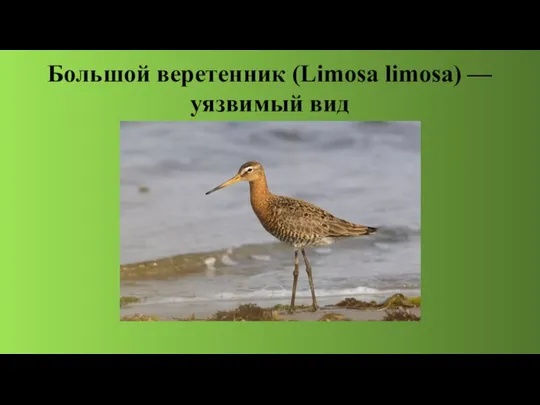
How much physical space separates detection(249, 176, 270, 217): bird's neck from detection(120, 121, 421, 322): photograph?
0.01 m

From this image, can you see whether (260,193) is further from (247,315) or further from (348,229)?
(247,315)

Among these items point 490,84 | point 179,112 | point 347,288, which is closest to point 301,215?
point 347,288

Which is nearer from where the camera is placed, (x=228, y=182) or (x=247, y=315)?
(x=247, y=315)

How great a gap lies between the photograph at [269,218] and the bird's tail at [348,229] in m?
0.01

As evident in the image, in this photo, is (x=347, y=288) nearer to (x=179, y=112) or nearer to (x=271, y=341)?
(x=271, y=341)

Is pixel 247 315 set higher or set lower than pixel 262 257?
lower

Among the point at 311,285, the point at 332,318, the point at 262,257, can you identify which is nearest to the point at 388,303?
the point at 332,318

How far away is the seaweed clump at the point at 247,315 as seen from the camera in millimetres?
9688

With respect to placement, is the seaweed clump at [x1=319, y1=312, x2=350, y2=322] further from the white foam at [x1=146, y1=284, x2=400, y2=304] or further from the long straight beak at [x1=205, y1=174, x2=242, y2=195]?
the long straight beak at [x1=205, y1=174, x2=242, y2=195]

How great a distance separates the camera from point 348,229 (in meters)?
9.80

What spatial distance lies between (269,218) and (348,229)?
70cm

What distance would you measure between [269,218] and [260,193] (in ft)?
0.78

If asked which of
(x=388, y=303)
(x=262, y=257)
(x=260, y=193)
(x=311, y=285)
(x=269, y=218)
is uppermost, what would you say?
(x=260, y=193)
